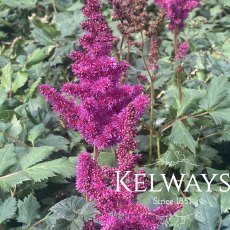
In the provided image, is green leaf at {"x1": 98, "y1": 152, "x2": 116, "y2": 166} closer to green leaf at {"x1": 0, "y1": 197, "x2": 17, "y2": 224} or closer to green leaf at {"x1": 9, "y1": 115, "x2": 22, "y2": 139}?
green leaf at {"x1": 9, "y1": 115, "x2": 22, "y2": 139}

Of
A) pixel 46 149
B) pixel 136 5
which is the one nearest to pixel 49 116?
pixel 46 149

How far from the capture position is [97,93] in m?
1.69

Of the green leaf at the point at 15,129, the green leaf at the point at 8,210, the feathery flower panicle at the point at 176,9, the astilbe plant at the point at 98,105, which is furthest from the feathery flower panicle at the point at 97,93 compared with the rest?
the feathery flower panicle at the point at 176,9

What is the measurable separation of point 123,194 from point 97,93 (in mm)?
359

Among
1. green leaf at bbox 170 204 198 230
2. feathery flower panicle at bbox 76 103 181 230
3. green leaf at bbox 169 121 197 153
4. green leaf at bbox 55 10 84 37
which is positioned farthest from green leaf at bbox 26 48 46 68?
feathery flower panicle at bbox 76 103 181 230

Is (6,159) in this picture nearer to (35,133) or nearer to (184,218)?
(35,133)

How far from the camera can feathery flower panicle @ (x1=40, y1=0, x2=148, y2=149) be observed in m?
1.67

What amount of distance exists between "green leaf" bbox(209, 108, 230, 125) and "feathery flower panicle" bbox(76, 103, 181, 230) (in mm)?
862

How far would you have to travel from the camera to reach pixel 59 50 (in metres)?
3.31

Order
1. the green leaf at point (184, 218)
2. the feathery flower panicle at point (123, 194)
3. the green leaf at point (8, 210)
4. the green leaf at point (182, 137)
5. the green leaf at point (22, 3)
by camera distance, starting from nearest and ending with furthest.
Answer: the feathery flower panicle at point (123, 194), the green leaf at point (8, 210), the green leaf at point (184, 218), the green leaf at point (182, 137), the green leaf at point (22, 3)

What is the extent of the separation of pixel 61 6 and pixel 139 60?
1060mm

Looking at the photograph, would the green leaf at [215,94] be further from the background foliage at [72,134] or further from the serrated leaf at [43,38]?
the serrated leaf at [43,38]

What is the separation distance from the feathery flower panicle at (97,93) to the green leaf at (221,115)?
2.08 ft

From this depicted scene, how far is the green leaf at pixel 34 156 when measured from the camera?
209 cm
